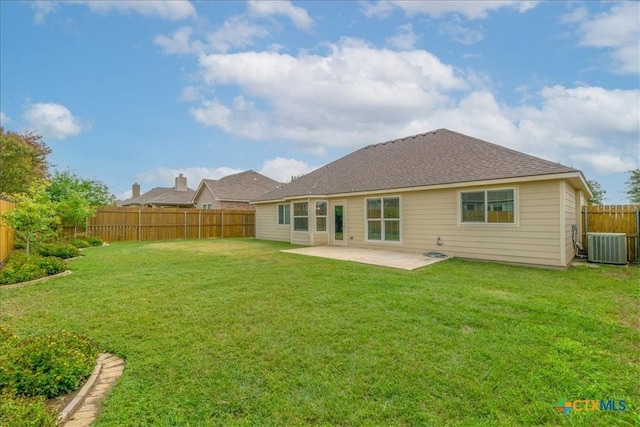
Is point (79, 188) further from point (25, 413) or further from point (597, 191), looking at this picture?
point (597, 191)

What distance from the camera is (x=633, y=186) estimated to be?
21141mm

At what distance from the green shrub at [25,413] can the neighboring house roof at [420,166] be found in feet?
31.6

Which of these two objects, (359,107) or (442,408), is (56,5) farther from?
(442,408)

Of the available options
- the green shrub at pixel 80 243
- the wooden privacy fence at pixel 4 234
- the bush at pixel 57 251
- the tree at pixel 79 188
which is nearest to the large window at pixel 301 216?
the bush at pixel 57 251

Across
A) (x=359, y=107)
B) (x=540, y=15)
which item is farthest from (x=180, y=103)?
(x=540, y=15)

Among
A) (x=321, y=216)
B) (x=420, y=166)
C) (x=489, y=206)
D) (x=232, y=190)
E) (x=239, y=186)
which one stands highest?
(x=239, y=186)

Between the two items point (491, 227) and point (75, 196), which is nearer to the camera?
point (491, 227)

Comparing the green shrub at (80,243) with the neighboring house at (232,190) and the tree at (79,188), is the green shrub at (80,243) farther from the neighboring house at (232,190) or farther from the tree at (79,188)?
the neighboring house at (232,190)

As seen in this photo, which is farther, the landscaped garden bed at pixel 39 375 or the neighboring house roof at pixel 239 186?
the neighboring house roof at pixel 239 186

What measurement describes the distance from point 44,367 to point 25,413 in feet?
2.39

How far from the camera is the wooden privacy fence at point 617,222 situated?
900cm

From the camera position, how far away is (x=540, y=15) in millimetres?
9461

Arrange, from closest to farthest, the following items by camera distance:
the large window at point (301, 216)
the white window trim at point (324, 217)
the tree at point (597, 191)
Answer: the white window trim at point (324, 217) < the large window at point (301, 216) < the tree at point (597, 191)

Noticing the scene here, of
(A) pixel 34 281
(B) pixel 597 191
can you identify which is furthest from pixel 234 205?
(B) pixel 597 191
